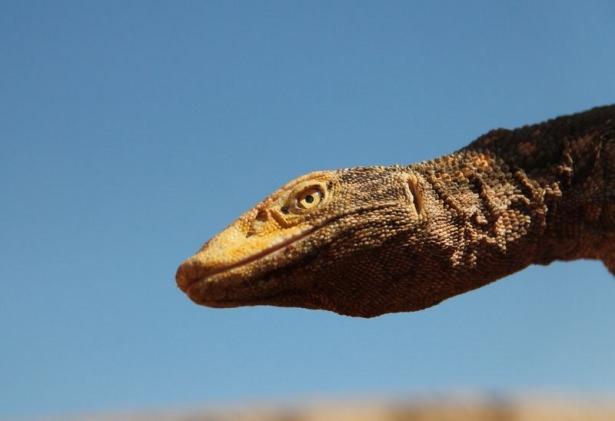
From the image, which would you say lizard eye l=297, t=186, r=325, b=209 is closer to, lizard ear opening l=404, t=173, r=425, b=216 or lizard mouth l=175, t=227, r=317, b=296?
lizard mouth l=175, t=227, r=317, b=296

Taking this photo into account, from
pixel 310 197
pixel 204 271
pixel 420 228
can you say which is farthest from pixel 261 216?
pixel 420 228

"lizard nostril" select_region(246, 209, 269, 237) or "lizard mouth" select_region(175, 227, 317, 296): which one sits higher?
"lizard nostril" select_region(246, 209, 269, 237)

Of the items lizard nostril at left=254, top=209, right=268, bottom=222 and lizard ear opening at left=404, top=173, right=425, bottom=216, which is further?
lizard ear opening at left=404, top=173, right=425, bottom=216

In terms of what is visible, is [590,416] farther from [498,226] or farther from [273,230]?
[273,230]

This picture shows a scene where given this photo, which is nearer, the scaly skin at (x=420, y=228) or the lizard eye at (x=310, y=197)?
the scaly skin at (x=420, y=228)

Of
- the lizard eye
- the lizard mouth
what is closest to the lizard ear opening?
the lizard eye

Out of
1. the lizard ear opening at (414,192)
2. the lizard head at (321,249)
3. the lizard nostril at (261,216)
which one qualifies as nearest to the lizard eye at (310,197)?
the lizard head at (321,249)

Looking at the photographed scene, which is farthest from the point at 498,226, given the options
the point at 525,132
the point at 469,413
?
the point at 469,413

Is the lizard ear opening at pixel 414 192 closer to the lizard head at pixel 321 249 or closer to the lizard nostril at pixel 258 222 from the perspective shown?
the lizard head at pixel 321 249

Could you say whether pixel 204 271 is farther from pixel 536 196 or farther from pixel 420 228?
pixel 536 196
